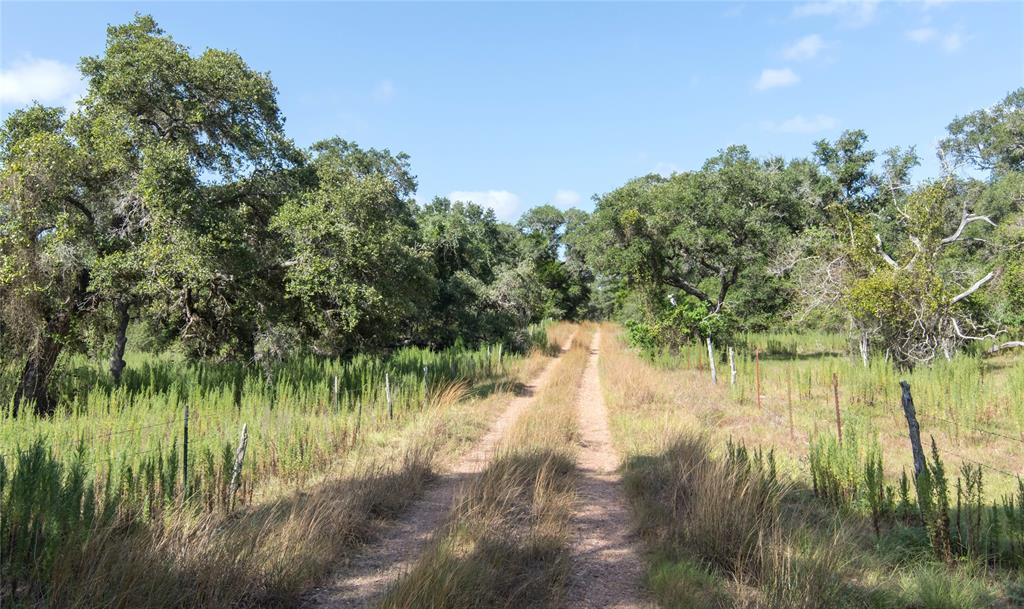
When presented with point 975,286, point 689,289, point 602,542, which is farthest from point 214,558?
point 689,289

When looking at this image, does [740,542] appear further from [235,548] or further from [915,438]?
[235,548]

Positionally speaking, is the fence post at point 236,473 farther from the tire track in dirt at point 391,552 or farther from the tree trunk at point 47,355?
the tree trunk at point 47,355

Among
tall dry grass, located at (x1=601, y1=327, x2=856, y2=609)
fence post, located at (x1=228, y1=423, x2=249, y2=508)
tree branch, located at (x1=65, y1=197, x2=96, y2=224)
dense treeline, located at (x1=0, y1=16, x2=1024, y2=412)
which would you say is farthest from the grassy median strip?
tree branch, located at (x1=65, y1=197, x2=96, y2=224)

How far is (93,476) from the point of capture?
5.39m

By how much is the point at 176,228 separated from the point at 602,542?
387 inches

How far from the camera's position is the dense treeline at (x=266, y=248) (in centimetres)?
1087

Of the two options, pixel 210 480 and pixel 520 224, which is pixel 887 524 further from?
pixel 520 224

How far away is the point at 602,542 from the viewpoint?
576 cm

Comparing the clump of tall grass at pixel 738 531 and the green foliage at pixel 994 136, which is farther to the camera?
the green foliage at pixel 994 136

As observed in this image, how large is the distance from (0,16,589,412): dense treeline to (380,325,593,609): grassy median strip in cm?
693

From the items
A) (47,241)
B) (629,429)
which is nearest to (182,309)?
(47,241)

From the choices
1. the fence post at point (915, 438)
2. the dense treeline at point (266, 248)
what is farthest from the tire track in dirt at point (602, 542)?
the dense treeline at point (266, 248)

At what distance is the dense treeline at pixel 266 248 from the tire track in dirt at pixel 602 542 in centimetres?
651

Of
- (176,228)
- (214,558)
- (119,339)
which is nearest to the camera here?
(214,558)
